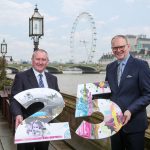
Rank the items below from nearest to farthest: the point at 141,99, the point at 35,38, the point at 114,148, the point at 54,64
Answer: the point at 141,99
the point at 114,148
the point at 35,38
the point at 54,64

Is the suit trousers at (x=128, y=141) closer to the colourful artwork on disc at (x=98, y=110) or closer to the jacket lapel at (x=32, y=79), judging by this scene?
the colourful artwork on disc at (x=98, y=110)

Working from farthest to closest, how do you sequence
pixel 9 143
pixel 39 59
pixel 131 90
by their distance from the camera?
pixel 9 143 → pixel 39 59 → pixel 131 90

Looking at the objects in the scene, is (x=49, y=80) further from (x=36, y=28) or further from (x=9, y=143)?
(x=36, y=28)

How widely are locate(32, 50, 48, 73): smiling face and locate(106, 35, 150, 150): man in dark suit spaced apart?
73 centimetres

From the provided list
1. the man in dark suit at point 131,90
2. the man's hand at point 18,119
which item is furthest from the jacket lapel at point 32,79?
the man in dark suit at point 131,90

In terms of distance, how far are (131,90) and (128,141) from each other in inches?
18.3

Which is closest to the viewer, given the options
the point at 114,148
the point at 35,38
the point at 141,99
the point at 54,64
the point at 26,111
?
the point at 141,99

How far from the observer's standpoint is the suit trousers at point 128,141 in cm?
377

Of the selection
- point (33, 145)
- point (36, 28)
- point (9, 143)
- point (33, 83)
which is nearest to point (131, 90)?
point (33, 83)

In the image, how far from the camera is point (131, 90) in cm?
377

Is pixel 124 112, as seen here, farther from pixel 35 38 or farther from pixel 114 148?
pixel 35 38

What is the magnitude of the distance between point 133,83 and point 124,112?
276mm

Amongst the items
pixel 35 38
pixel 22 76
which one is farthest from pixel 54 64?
pixel 22 76

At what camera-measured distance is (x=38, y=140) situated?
3.99 meters
